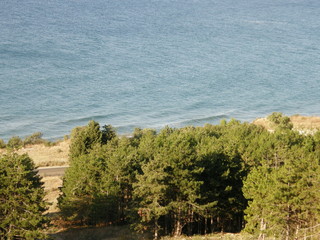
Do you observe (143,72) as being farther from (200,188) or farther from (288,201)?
(288,201)

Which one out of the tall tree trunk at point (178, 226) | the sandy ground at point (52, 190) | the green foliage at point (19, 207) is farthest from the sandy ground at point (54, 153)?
the green foliage at point (19, 207)

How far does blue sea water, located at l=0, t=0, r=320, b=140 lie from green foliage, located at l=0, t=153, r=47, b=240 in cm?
6520

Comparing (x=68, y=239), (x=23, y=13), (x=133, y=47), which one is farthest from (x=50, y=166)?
(x=23, y=13)

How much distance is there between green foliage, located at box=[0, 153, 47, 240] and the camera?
31.8m

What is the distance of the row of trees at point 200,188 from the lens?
3284cm

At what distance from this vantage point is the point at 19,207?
32.8 m

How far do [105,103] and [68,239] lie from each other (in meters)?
78.9

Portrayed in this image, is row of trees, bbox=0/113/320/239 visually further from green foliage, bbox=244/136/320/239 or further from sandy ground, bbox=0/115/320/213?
sandy ground, bbox=0/115/320/213

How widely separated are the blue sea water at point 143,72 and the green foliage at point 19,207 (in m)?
65.2

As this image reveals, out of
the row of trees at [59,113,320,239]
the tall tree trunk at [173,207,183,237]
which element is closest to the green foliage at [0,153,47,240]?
the row of trees at [59,113,320,239]

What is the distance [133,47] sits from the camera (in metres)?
163

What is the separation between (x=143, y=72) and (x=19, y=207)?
11058cm

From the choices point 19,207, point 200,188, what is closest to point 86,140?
point 200,188

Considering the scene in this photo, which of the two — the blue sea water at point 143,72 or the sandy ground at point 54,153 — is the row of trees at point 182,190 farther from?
the blue sea water at point 143,72
